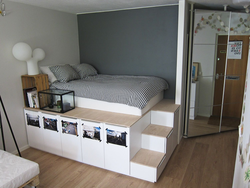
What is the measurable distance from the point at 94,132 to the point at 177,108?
1.38 meters

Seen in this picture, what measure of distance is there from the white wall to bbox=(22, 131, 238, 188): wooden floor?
21.7 inches

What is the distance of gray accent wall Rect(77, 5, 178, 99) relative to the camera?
3.59 meters

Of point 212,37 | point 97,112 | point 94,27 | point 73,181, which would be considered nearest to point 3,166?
point 73,181

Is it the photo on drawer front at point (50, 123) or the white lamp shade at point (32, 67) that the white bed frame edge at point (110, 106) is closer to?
the photo on drawer front at point (50, 123)

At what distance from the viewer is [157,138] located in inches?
106

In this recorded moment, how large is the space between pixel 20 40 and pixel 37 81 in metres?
0.67

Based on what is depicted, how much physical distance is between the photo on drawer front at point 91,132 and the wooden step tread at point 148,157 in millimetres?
560

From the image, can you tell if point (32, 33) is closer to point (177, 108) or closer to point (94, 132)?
point (94, 132)

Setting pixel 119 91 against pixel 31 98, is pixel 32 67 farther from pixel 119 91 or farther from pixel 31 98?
pixel 119 91

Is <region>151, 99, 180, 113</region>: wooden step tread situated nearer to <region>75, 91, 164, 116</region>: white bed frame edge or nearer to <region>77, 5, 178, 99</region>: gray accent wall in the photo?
<region>75, 91, 164, 116</region>: white bed frame edge

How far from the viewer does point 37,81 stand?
3.07 meters

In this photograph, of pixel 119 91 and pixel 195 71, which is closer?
pixel 119 91

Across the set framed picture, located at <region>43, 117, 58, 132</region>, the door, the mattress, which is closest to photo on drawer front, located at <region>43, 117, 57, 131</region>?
A: framed picture, located at <region>43, 117, 58, 132</region>

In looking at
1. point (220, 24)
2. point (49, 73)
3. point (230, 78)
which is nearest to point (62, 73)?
point (49, 73)
